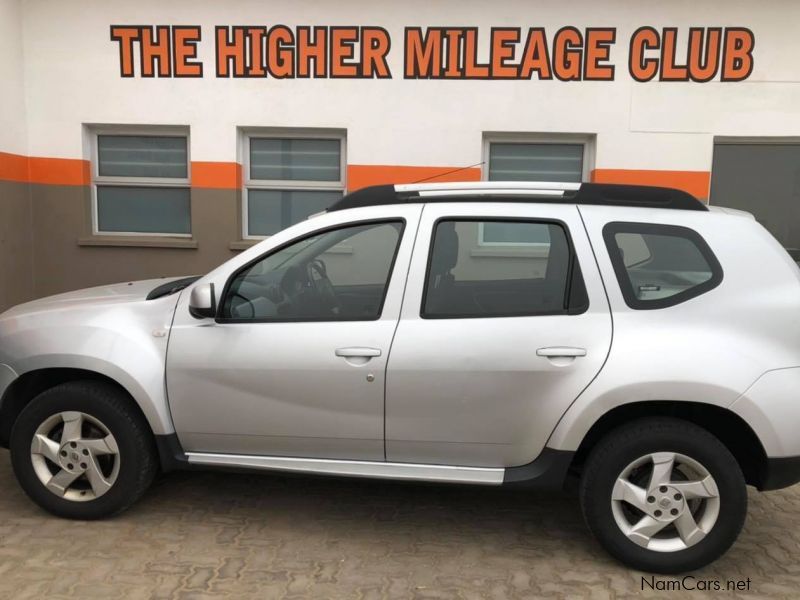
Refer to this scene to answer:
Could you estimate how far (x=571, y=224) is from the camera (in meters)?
3.09

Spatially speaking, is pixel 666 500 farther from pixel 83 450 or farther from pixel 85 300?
pixel 85 300

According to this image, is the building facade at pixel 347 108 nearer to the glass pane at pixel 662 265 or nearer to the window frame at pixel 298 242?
the window frame at pixel 298 242

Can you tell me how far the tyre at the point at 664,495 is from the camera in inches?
113

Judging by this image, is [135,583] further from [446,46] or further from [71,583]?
[446,46]

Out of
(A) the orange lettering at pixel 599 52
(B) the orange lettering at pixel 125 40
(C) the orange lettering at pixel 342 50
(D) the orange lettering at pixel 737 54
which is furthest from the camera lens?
(B) the orange lettering at pixel 125 40

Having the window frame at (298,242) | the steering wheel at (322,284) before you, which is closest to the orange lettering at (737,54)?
the window frame at (298,242)

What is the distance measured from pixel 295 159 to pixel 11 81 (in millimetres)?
3204

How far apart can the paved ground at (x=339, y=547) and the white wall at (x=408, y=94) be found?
433 centimetres

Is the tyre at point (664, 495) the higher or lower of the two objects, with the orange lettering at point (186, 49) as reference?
lower

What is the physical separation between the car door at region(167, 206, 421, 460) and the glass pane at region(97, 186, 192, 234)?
464 cm

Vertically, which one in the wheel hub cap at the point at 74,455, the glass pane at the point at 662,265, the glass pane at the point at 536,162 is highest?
the glass pane at the point at 536,162

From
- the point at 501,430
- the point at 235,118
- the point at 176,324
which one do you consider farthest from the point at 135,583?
the point at 235,118

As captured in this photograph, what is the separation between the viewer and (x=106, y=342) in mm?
3279

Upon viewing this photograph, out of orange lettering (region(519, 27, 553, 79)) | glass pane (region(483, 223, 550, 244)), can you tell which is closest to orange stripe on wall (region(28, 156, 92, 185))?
orange lettering (region(519, 27, 553, 79))
